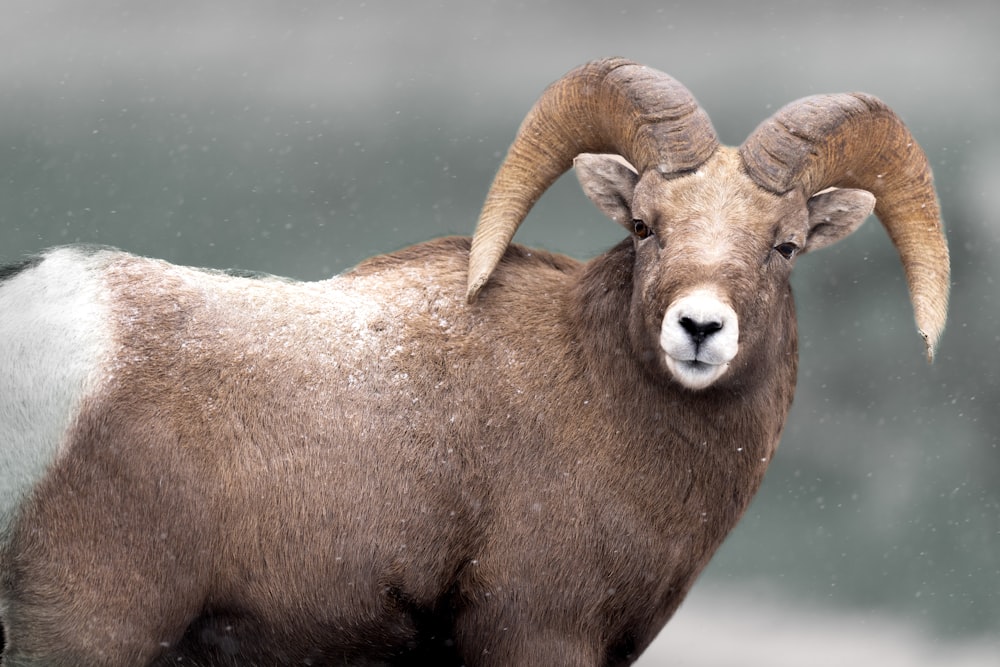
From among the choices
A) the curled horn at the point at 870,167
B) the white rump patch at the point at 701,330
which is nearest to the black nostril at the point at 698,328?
the white rump patch at the point at 701,330

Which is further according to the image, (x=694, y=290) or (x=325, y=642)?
(x=325, y=642)

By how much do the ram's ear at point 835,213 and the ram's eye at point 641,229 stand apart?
96cm

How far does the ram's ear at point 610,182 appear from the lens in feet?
27.7

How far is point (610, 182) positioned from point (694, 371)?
149 centimetres

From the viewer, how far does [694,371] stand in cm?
754

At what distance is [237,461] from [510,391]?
163 cm

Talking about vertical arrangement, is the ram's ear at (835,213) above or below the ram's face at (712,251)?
above

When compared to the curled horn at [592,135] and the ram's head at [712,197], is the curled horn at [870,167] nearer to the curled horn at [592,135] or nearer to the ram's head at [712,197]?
the ram's head at [712,197]

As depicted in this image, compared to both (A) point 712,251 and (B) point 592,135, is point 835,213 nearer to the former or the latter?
(A) point 712,251

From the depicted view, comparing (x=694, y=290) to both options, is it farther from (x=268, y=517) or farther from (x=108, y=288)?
(x=108, y=288)

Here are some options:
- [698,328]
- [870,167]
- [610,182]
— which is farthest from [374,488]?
[870,167]

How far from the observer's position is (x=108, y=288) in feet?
27.0

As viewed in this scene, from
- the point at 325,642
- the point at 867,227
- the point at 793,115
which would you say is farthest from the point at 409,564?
the point at 867,227

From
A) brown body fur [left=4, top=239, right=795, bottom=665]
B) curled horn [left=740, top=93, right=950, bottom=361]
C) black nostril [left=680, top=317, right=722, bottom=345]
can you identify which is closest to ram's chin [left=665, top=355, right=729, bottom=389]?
black nostril [left=680, top=317, right=722, bottom=345]
